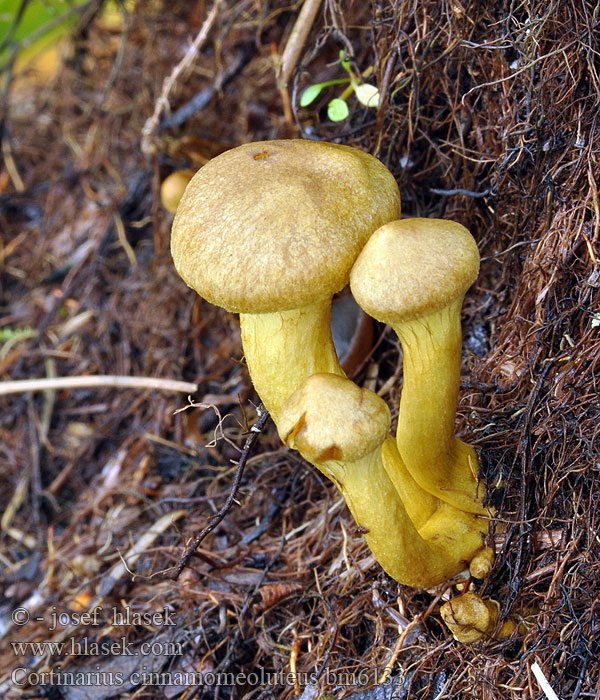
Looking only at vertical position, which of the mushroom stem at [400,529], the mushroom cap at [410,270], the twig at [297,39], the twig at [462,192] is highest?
the twig at [297,39]

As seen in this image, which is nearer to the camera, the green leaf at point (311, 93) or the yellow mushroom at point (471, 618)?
the yellow mushroom at point (471, 618)

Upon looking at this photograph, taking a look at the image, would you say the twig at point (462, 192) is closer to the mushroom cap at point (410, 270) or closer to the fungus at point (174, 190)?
the mushroom cap at point (410, 270)

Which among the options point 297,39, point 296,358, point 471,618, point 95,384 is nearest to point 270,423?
point 296,358

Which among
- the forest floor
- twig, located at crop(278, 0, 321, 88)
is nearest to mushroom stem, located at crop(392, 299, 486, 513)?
the forest floor

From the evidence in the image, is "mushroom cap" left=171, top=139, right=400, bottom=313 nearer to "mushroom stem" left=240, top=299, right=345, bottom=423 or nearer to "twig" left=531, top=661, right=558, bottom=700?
"mushroom stem" left=240, top=299, right=345, bottom=423

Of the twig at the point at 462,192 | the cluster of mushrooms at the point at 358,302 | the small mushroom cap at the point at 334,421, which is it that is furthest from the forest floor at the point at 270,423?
the small mushroom cap at the point at 334,421

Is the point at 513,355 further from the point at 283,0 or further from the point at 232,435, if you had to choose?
the point at 283,0

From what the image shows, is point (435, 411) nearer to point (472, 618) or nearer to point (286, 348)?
point (286, 348)

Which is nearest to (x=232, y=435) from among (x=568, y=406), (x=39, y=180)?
(x=568, y=406)
